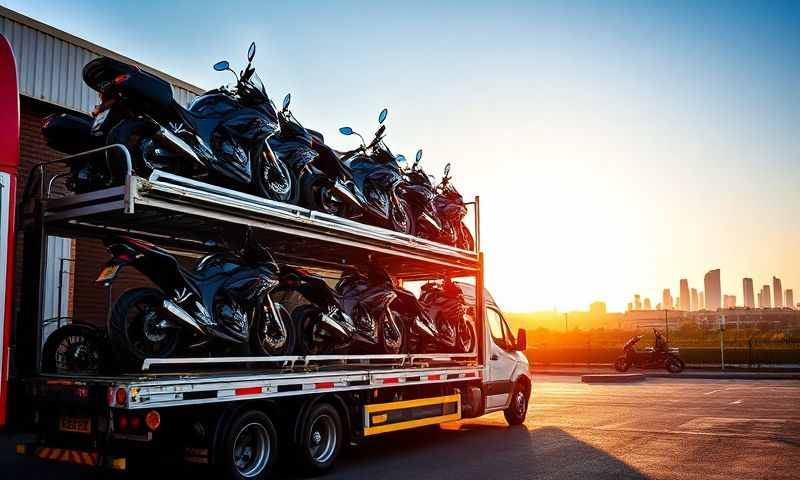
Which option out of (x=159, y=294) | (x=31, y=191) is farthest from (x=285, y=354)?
(x=31, y=191)

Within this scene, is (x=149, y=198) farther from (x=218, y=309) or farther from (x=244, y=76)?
(x=244, y=76)

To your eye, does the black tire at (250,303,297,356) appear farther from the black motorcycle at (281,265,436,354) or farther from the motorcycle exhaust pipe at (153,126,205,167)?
the motorcycle exhaust pipe at (153,126,205,167)

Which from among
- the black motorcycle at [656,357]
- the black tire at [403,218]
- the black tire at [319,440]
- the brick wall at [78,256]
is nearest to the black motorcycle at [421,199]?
the black tire at [403,218]

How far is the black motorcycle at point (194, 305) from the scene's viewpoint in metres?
6.95

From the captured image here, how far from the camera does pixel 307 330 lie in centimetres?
909

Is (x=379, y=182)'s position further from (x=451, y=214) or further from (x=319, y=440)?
(x=319, y=440)

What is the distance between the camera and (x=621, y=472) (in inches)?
338

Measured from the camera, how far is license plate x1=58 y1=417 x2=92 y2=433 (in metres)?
6.63

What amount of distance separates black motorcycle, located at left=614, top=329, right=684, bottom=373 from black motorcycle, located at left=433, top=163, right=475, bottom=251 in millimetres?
18022

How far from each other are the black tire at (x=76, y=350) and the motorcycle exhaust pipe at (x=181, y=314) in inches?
38.1

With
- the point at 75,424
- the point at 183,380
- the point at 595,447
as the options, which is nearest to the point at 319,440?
the point at 183,380

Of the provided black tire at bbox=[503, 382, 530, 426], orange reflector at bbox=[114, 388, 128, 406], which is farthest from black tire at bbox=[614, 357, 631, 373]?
orange reflector at bbox=[114, 388, 128, 406]

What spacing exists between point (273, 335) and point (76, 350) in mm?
1968

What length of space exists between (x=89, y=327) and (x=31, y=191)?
1.47 meters
